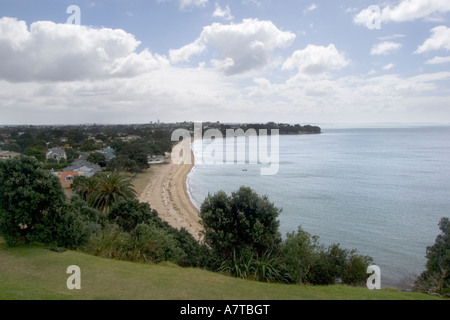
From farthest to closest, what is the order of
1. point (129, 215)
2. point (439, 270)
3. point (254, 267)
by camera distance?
point (129, 215) < point (439, 270) < point (254, 267)

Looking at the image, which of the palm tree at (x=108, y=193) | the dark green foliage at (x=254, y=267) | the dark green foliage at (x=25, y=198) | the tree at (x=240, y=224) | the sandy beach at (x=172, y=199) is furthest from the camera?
the sandy beach at (x=172, y=199)

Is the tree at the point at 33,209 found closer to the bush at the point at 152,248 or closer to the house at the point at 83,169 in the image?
the bush at the point at 152,248

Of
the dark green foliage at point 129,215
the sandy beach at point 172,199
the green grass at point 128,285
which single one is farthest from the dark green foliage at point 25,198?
the sandy beach at point 172,199

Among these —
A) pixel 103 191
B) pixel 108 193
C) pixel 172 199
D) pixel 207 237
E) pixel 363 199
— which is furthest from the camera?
pixel 363 199

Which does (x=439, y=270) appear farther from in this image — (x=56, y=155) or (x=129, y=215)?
(x=56, y=155)

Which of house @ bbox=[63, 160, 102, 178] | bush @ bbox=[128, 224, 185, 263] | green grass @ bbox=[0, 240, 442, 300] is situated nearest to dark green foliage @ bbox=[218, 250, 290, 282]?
green grass @ bbox=[0, 240, 442, 300]

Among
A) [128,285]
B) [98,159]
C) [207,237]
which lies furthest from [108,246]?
[98,159]
